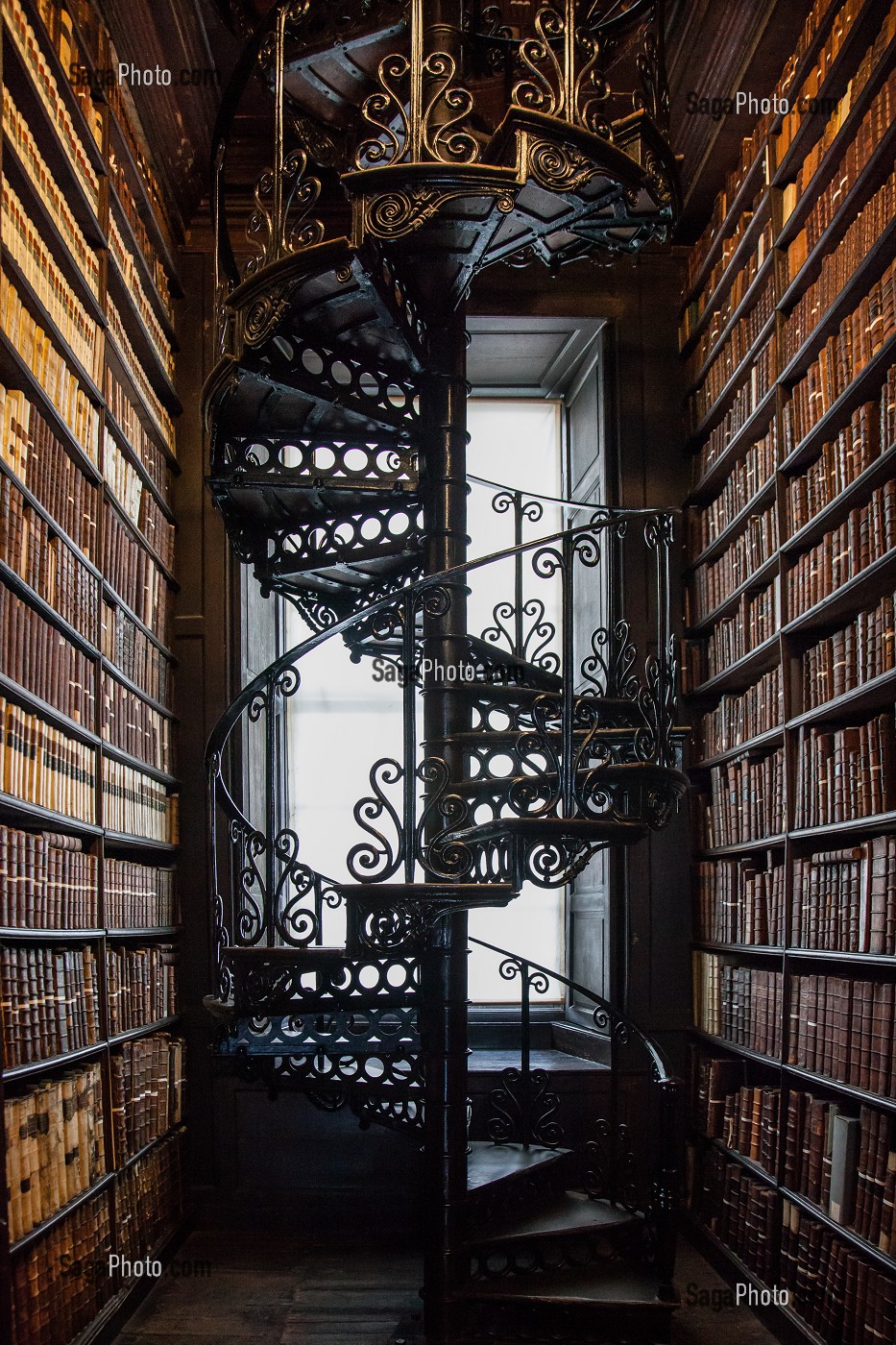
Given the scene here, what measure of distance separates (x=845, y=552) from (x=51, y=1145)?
7.73 ft

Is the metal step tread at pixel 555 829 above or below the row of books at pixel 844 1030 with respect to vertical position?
above

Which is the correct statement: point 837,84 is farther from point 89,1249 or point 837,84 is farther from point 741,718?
point 89,1249

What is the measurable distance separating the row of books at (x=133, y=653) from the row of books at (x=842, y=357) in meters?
2.02

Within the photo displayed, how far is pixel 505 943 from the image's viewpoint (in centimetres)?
530

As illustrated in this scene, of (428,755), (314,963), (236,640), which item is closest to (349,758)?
(236,640)

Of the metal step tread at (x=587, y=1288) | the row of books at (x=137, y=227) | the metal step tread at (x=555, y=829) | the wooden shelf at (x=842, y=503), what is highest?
the row of books at (x=137, y=227)

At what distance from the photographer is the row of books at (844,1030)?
9.32ft

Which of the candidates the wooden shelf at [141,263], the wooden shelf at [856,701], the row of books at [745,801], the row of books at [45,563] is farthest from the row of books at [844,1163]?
the wooden shelf at [141,263]

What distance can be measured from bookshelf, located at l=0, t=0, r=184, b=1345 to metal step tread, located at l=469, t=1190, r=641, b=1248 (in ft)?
3.33

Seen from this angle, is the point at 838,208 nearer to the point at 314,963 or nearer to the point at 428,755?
the point at 428,755

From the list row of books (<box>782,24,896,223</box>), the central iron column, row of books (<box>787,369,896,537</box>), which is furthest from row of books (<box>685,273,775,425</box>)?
the central iron column

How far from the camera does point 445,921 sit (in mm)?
3492

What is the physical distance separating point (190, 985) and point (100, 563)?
1708 mm

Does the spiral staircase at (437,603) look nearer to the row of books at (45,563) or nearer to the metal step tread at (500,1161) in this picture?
the metal step tread at (500,1161)
